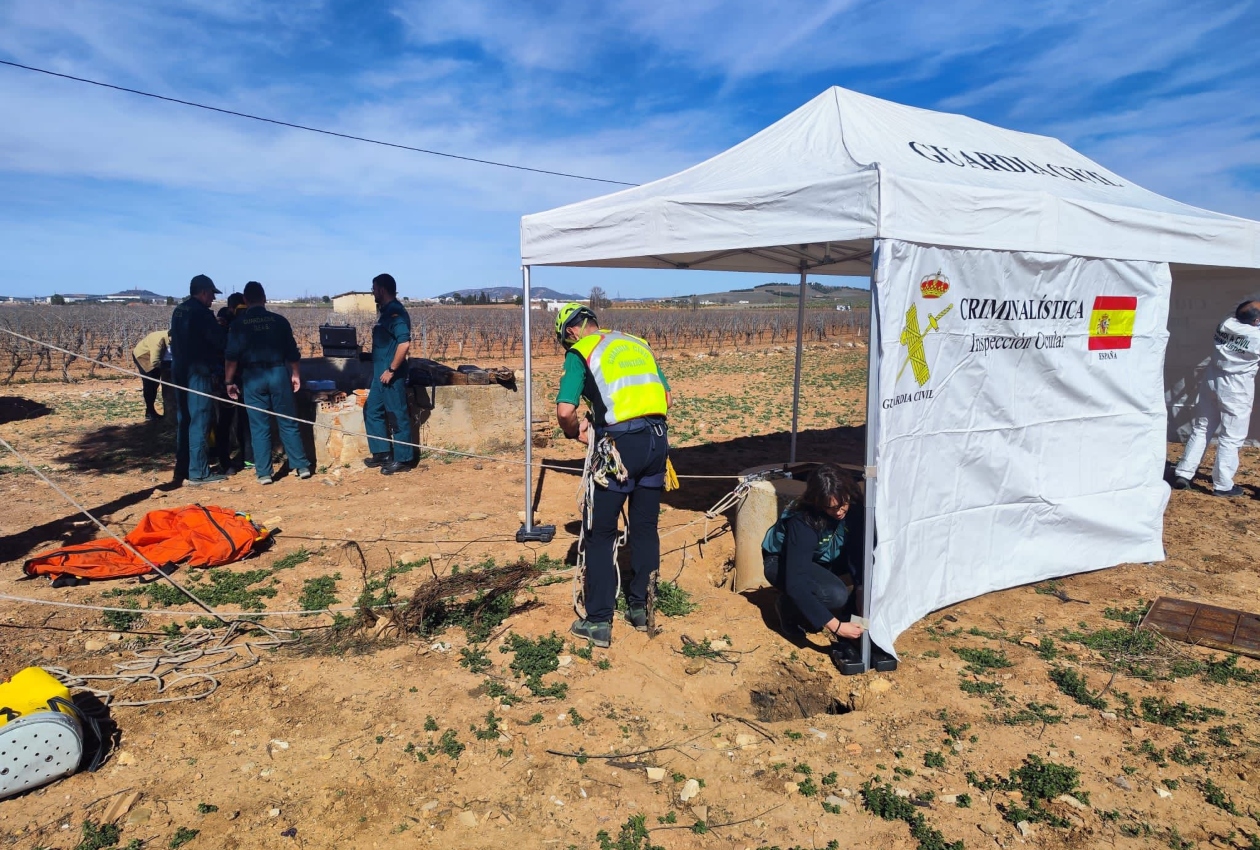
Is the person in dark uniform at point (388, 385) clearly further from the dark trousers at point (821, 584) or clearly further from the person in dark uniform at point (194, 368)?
the dark trousers at point (821, 584)

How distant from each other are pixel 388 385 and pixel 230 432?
7.38 ft

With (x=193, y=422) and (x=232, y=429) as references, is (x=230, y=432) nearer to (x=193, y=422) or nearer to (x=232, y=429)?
(x=232, y=429)

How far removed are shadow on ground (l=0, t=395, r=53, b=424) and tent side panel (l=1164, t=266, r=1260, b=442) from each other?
1459cm

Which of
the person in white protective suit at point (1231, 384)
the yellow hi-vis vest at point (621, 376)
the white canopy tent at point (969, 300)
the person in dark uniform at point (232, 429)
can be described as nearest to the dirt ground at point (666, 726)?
the white canopy tent at point (969, 300)

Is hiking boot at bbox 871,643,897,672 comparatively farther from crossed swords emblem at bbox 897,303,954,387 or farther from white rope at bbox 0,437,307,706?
white rope at bbox 0,437,307,706

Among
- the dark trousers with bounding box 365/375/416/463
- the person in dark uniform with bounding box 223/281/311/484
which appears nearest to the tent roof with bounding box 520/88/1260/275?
the dark trousers with bounding box 365/375/416/463

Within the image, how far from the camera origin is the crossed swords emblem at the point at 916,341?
3.64 m

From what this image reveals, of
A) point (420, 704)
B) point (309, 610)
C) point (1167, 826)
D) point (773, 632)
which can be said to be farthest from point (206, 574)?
point (1167, 826)

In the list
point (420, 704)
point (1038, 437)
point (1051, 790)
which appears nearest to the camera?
point (1051, 790)

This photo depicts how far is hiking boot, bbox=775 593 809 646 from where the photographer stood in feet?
13.2

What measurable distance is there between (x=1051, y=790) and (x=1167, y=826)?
0.35m

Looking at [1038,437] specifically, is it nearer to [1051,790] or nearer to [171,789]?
[1051,790]

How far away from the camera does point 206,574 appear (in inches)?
195

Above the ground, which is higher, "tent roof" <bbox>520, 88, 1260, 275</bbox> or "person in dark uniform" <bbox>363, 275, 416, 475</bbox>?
"tent roof" <bbox>520, 88, 1260, 275</bbox>
